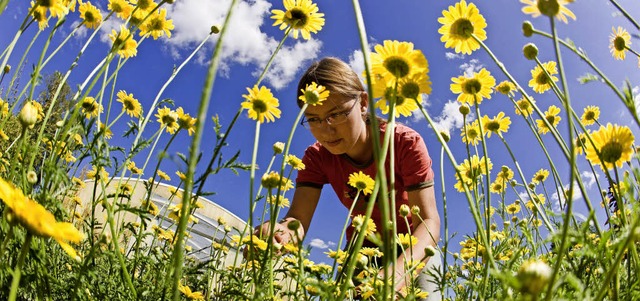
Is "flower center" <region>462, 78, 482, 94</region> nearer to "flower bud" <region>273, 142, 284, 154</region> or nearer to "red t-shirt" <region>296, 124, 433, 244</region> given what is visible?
"flower bud" <region>273, 142, 284, 154</region>

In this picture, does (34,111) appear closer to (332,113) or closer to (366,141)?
(332,113)

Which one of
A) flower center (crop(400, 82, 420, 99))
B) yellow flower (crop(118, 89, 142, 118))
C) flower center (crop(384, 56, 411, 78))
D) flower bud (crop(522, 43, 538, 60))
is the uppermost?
yellow flower (crop(118, 89, 142, 118))

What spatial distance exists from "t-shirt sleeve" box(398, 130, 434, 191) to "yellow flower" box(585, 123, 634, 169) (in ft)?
4.52

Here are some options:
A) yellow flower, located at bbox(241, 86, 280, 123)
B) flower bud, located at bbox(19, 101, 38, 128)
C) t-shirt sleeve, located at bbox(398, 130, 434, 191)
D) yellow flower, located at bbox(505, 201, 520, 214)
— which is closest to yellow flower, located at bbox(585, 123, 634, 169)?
yellow flower, located at bbox(241, 86, 280, 123)

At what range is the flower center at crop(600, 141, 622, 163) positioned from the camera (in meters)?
0.86

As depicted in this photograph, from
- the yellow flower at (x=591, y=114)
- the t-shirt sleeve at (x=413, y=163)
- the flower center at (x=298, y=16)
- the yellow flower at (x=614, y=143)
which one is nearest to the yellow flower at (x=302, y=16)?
the flower center at (x=298, y=16)

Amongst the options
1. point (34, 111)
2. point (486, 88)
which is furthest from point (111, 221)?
point (486, 88)

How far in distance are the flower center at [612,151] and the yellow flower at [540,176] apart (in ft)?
7.77

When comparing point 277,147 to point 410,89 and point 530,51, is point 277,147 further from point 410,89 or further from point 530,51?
point 530,51

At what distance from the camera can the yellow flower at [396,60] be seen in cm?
87

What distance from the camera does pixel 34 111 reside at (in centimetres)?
80

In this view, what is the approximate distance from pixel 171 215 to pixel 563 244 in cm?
182

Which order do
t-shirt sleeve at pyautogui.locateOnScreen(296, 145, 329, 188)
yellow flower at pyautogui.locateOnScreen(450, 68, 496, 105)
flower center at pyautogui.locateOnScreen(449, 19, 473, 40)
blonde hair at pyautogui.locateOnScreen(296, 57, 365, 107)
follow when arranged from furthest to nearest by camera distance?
t-shirt sleeve at pyautogui.locateOnScreen(296, 145, 329, 188)
blonde hair at pyautogui.locateOnScreen(296, 57, 365, 107)
yellow flower at pyautogui.locateOnScreen(450, 68, 496, 105)
flower center at pyautogui.locateOnScreen(449, 19, 473, 40)

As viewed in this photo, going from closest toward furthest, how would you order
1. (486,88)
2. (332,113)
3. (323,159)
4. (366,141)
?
(486,88)
(332,113)
(366,141)
(323,159)
